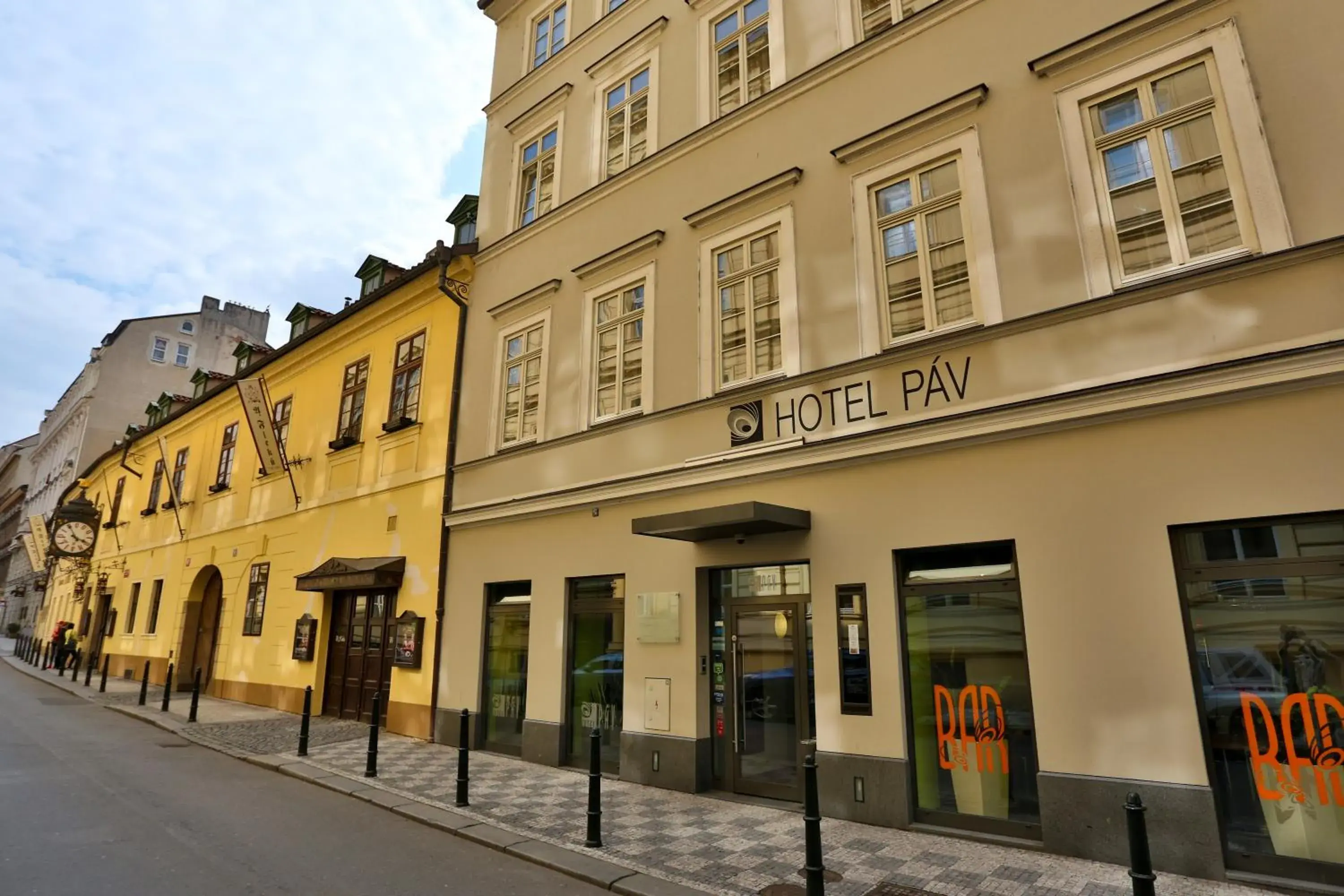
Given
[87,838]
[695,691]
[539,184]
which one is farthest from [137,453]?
[695,691]

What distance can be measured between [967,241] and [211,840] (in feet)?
30.6

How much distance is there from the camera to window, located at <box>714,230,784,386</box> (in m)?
9.18

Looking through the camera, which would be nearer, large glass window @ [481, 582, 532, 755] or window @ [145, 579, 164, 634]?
large glass window @ [481, 582, 532, 755]

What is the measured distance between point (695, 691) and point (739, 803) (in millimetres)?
1326

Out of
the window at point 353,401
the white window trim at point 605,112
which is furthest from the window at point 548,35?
the window at point 353,401

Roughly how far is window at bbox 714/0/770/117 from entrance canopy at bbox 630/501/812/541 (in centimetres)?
583

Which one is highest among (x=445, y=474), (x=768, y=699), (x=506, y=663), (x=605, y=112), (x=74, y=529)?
(x=605, y=112)

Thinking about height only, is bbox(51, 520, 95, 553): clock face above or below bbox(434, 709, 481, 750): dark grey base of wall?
above

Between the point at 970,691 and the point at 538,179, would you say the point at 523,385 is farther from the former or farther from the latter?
the point at 970,691

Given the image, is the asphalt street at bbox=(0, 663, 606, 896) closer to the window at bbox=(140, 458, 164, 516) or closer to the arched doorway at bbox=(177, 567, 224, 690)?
the arched doorway at bbox=(177, 567, 224, 690)

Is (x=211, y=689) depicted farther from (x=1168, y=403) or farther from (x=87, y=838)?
(x=1168, y=403)

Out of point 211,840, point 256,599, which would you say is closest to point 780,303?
point 211,840

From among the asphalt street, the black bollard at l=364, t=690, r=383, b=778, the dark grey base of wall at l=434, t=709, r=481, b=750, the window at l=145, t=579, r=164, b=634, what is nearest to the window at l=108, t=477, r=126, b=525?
the window at l=145, t=579, r=164, b=634

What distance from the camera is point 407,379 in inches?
596
